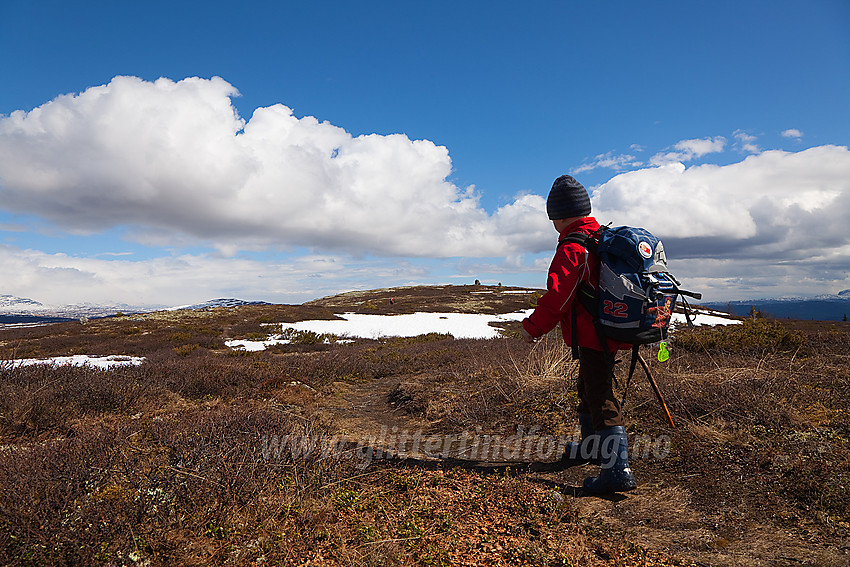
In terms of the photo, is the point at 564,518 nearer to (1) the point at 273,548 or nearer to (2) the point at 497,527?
(2) the point at 497,527

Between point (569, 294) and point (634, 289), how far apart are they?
0.48 metres

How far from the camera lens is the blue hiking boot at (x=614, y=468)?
11.7ft

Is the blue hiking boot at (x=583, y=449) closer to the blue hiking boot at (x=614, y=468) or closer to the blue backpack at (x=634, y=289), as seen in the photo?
the blue hiking boot at (x=614, y=468)

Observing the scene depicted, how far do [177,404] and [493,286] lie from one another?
5899 cm

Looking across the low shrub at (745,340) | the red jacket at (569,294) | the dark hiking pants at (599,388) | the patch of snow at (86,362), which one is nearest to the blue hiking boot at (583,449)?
the dark hiking pants at (599,388)

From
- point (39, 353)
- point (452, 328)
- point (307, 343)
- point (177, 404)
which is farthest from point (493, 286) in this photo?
point (177, 404)

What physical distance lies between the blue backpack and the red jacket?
0.33ft

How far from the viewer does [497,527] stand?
3072 millimetres

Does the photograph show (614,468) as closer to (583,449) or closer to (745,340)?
(583,449)

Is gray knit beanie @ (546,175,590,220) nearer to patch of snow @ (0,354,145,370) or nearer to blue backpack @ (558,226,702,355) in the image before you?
blue backpack @ (558,226,702,355)

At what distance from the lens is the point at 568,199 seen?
3.83 m

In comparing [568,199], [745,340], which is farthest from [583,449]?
[745,340]

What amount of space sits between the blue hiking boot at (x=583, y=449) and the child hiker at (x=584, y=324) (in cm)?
23

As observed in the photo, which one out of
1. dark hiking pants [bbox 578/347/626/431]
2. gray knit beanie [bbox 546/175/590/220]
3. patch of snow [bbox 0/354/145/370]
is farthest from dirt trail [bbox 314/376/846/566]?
patch of snow [bbox 0/354/145/370]
